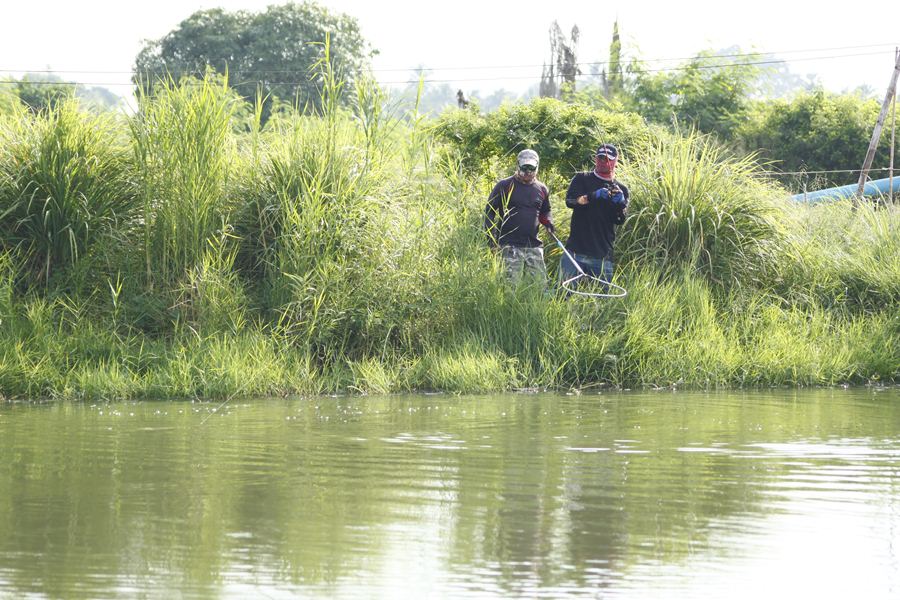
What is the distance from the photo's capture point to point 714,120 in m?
33.7

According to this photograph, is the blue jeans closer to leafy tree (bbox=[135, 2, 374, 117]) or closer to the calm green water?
the calm green water

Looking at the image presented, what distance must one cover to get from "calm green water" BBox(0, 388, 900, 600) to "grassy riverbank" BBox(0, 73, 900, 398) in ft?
4.30

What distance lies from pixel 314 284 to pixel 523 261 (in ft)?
6.58

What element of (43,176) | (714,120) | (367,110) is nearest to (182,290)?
(43,176)

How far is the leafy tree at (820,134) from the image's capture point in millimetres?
29328

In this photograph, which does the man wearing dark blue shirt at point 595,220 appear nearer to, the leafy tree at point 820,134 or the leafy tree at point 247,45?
the leafy tree at point 820,134

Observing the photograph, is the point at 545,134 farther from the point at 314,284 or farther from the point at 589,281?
the point at 314,284

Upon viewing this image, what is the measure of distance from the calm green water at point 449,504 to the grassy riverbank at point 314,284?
1311mm

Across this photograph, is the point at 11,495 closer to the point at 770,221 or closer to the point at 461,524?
the point at 461,524

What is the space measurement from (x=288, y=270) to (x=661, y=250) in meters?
3.76

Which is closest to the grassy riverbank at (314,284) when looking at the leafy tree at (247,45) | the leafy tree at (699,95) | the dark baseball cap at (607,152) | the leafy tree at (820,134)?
the dark baseball cap at (607,152)

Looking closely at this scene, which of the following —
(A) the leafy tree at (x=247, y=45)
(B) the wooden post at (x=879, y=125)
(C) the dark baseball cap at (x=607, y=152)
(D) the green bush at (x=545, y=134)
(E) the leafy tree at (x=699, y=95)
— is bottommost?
(C) the dark baseball cap at (x=607, y=152)

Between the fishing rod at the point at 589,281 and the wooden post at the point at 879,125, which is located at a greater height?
the wooden post at the point at 879,125

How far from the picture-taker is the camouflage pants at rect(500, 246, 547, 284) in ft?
37.3
